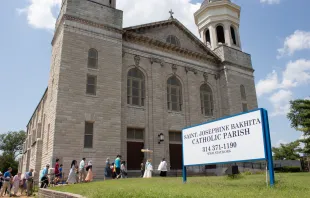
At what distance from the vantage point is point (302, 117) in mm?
21562

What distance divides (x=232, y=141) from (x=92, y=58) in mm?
14967

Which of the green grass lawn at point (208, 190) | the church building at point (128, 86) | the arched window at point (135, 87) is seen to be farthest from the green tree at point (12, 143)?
the green grass lawn at point (208, 190)

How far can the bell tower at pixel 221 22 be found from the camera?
103ft

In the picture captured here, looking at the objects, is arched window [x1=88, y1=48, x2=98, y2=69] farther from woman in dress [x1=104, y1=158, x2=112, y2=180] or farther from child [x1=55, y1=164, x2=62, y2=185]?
child [x1=55, y1=164, x2=62, y2=185]

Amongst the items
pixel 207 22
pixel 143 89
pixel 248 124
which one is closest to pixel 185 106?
pixel 143 89

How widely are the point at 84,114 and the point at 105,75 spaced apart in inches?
148

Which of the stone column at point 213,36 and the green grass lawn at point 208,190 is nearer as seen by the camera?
the green grass lawn at point 208,190

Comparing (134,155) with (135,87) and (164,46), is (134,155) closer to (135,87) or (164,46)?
(135,87)

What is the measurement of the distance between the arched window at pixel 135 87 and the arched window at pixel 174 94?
2.85 metres

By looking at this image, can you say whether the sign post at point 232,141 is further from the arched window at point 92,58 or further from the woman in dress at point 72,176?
the arched window at point 92,58

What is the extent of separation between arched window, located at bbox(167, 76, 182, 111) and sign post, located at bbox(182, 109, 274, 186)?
13108mm

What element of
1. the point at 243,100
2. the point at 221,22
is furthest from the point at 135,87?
the point at 221,22

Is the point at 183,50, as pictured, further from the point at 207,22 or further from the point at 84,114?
the point at 84,114

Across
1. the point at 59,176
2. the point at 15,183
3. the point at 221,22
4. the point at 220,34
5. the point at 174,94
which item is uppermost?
the point at 221,22
